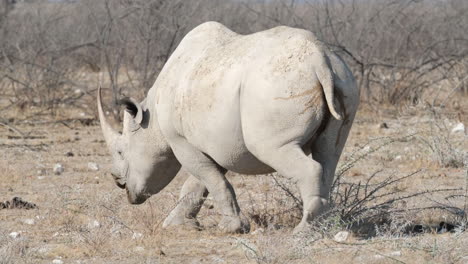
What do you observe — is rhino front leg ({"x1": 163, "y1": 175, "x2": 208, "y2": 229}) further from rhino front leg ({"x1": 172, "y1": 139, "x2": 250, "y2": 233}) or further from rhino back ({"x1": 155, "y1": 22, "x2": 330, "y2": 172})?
rhino back ({"x1": 155, "y1": 22, "x2": 330, "y2": 172})

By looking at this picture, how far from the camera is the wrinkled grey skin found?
598cm

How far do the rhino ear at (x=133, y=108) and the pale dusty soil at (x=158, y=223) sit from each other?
24.9 inches

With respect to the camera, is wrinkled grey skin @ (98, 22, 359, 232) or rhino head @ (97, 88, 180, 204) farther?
rhino head @ (97, 88, 180, 204)

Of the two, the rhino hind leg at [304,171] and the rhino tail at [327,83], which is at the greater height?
the rhino tail at [327,83]

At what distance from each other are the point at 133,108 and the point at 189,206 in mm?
824

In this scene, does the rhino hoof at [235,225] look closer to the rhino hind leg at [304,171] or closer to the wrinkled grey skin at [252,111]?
the wrinkled grey skin at [252,111]

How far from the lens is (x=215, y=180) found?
680cm

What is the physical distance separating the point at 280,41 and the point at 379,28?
9.67 meters

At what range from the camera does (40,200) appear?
8648 millimetres

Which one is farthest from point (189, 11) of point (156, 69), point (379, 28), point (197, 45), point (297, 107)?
point (297, 107)

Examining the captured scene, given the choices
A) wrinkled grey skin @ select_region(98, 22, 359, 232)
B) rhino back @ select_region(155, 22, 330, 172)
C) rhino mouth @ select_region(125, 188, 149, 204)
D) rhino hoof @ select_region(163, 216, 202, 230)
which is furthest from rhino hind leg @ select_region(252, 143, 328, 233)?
rhino mouth @ select_region(125, 188, 149, 204)

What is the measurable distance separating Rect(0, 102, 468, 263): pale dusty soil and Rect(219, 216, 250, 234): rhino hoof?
0.22 ft

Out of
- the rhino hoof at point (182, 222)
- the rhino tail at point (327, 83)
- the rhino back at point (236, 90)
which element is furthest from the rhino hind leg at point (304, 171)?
the rhino hoof at point (182, 222)

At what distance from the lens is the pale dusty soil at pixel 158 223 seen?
18.8 feet
